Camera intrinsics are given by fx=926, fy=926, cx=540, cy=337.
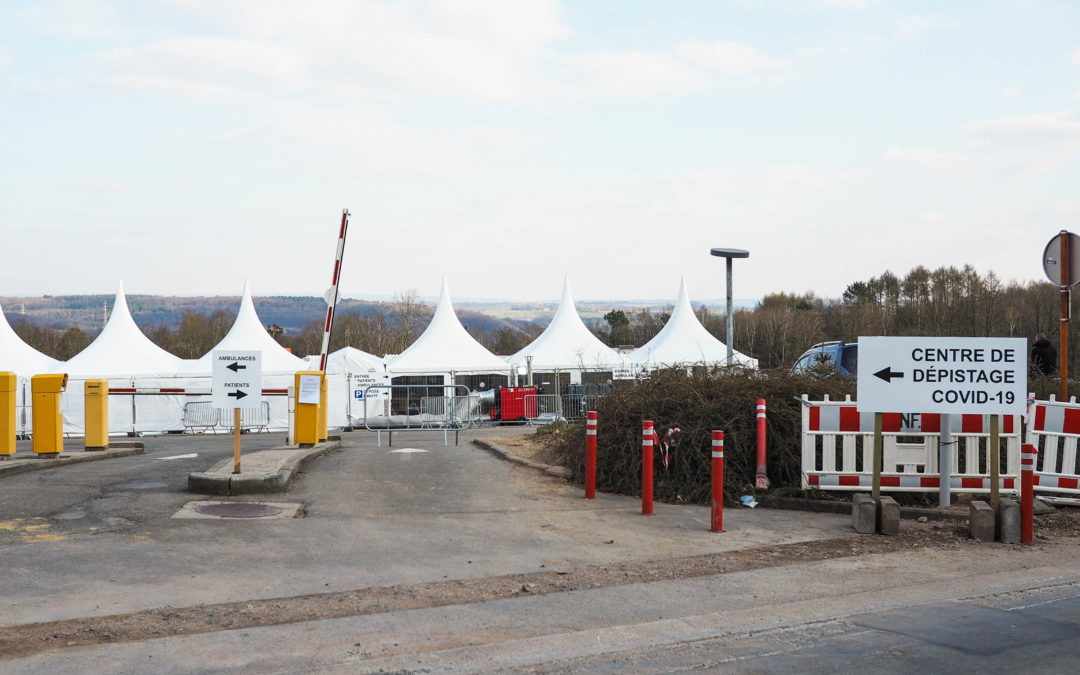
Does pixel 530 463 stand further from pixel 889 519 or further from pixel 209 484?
pixel 889 519

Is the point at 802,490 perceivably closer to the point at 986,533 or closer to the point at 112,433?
→ the point at 986,533

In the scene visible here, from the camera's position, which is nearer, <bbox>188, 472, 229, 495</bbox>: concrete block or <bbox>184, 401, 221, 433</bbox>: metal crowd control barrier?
<bbox>188, 472, 229, 495</bbox>: concrete block

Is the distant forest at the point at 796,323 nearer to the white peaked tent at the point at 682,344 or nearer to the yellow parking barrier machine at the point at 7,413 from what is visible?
the white peaked tent at the point at 682,344

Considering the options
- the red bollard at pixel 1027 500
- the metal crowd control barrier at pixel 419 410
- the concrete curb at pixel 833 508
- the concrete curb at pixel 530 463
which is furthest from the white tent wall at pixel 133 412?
the red bollard at pixel 1027 500

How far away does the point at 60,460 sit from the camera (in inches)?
587

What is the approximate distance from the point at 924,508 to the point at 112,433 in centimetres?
2667

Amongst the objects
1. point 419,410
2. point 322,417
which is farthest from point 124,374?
point 322,417

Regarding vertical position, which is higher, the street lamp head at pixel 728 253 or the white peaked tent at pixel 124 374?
the street lamp head at pixel 728 253

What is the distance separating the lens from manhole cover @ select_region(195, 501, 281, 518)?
411 inches

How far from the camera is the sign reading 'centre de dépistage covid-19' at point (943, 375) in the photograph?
10.4 metres

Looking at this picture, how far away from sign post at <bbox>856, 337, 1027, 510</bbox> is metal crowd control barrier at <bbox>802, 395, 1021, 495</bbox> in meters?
0.93

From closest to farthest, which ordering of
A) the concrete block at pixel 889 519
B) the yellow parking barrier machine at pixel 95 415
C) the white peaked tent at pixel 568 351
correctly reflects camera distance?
the concrete block at pixel 889 519, the yellow parking barrier machine at pixel 95 415, the white peaked tent at pixel 568 351

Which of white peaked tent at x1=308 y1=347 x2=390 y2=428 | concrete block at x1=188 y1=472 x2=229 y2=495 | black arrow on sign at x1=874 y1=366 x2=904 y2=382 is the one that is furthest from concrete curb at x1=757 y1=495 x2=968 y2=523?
white peaked tent at x1=308 y1=347 x2=390 y2=428

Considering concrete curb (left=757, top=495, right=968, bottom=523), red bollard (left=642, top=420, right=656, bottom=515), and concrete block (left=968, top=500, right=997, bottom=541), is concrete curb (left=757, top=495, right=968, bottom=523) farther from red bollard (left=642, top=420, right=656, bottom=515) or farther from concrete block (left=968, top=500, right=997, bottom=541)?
red bollard (left=642, top=420, right=656, bottom=515)
